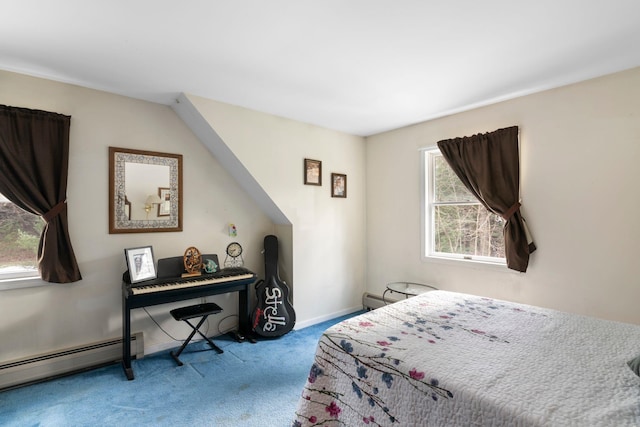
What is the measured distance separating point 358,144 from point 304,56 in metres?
2.20


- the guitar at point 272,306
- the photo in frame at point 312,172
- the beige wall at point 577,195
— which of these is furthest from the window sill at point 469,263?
the guitar at point 272,306

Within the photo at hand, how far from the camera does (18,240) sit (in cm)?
240

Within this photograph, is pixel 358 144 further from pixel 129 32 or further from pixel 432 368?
pixel 432 368

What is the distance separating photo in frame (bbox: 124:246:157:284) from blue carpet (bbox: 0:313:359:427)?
76 centimetres

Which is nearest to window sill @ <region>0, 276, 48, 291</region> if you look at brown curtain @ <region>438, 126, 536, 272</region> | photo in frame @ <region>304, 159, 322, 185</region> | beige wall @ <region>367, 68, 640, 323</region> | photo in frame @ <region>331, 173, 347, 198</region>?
photo in frame @ <region>304, 159, 322, 185</region>

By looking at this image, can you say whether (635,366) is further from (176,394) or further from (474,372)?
(176,394)

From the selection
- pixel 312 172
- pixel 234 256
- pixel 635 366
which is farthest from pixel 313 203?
pixel 635 366

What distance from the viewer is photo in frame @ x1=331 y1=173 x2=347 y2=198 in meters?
3.89

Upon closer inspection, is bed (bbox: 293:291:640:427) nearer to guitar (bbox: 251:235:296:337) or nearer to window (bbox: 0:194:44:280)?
guitar (bbox: 251:235:296:337)

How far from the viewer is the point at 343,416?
57.8 inches

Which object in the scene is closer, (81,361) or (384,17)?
(384,17)

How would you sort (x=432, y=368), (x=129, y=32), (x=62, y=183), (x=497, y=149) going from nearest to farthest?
(x=432, y=368), (x=129, y=32), (x=62, y=183), (x=497, y=149)

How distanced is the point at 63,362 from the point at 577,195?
4.40 m

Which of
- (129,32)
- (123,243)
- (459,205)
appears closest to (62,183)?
(123,243)
